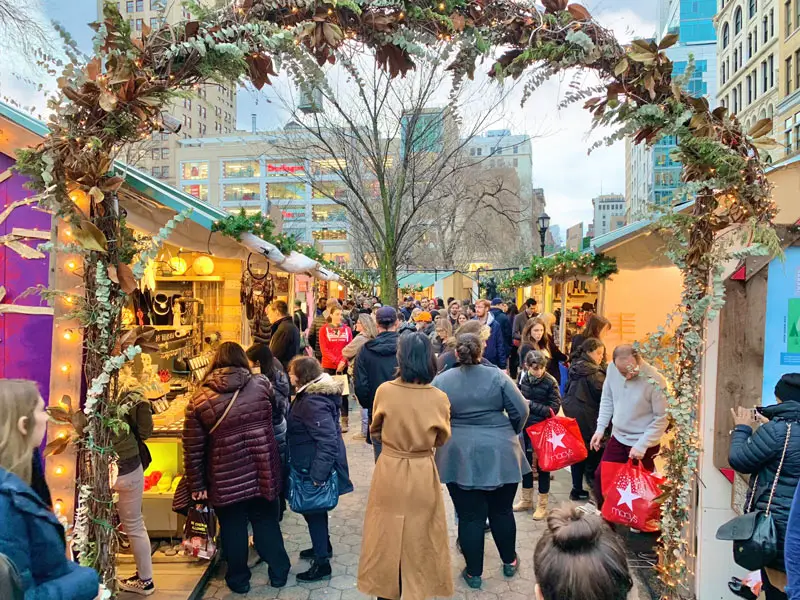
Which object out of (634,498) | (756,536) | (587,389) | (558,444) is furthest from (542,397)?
(756,536)

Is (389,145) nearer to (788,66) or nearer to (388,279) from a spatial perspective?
(388,279)

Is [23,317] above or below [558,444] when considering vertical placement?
above

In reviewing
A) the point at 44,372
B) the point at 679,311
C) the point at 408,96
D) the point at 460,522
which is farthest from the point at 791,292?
the point at 408,96

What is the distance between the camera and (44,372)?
314 centimetres

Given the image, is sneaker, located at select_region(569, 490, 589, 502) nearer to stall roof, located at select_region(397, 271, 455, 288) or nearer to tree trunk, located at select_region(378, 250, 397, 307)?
tree trunk, located at select_region(378, 250, 397, 307)

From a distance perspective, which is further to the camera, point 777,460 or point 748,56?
point 748,56

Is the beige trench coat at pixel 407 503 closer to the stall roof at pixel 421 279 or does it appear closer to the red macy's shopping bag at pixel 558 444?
the red macy's shopping bag at pixel 558 444

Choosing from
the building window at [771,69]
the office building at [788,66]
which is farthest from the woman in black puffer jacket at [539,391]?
the building window at [771,69]

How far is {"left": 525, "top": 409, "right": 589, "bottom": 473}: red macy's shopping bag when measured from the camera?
470cm

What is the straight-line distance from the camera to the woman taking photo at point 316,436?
380cm

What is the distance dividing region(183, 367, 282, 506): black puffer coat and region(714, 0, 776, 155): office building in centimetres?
4279

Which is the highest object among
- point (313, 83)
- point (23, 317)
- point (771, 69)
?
point (771, 69)

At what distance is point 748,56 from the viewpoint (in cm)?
4297

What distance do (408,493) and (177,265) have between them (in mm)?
4989
